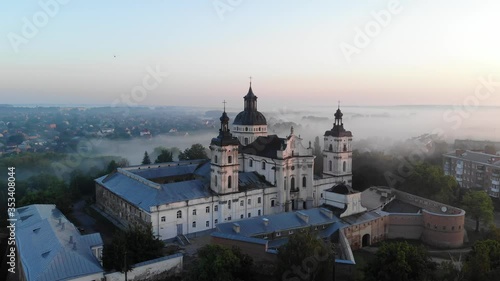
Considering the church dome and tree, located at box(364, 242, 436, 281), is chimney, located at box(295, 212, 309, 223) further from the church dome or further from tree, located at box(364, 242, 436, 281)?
the church dome

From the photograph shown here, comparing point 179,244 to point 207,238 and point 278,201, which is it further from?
point 278,201

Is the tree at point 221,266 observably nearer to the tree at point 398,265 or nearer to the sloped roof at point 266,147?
the tree at point 398,265

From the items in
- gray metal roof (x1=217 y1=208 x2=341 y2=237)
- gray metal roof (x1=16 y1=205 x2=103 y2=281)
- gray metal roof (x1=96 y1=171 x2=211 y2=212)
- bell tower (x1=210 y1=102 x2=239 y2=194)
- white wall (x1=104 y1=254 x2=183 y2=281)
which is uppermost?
bell tower (x1=210 y1=102 x2=239 y2=194)

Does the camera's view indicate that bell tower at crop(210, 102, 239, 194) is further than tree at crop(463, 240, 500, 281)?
Yes

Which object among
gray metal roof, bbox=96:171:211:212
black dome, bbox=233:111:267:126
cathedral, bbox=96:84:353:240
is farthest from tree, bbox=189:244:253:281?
black dome, bbox=233:111:267:126

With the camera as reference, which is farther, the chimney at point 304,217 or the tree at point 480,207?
the tree at point 480,207

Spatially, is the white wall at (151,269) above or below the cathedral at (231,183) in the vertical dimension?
below

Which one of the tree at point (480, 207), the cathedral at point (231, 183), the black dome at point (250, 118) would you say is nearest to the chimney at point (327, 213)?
the cathedral at point (231, 183)
